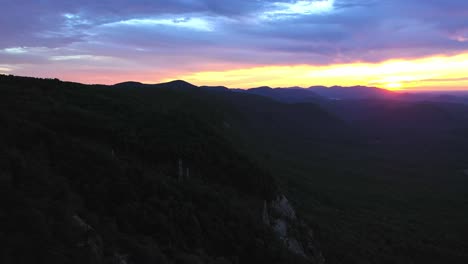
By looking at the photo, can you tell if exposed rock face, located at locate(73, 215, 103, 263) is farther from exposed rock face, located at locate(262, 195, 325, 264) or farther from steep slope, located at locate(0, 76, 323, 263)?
exposed rock face, located at locate(262, 195, 325, 264)

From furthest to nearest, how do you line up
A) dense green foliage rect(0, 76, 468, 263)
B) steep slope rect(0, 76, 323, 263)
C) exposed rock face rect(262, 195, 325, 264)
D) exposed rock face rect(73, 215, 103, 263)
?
1. exposed rock face rect(262, 195, 325, 264)
2. dense green foliage rect(0, 76, 468, 263)
3. steep slope rect(0, 76, 323, 263)
4. exposed rock face rect(73, 215, 103, 263)

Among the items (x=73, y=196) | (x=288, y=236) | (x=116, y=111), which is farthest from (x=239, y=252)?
(x=116, y=111)

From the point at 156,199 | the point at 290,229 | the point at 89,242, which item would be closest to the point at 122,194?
the point at 156,199

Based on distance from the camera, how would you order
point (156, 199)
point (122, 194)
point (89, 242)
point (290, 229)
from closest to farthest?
point (89, 242)
point (122, 194)
point (156, 199)
point (290, 229)

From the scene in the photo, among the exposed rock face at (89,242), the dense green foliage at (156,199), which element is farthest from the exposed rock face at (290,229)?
the exposed rock face at (89,242)

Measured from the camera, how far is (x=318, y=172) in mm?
69688

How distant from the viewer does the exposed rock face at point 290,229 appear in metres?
22.3

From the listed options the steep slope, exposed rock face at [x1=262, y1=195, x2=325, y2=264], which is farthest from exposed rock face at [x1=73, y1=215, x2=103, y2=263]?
exposed rock face at [x1=262, y1=195, x2=325, y2=264]

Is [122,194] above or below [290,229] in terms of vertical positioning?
above

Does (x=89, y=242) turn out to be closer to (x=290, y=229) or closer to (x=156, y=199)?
(x=156, y=199)

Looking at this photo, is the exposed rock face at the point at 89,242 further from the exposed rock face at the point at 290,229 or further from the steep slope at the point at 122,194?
the exposed rock face at the point at 290,229

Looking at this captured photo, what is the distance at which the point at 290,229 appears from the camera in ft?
79.0

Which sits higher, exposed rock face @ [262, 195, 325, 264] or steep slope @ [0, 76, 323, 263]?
steep slope @ [0, 76, 323, 263]

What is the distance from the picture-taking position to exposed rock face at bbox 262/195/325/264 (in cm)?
2234
